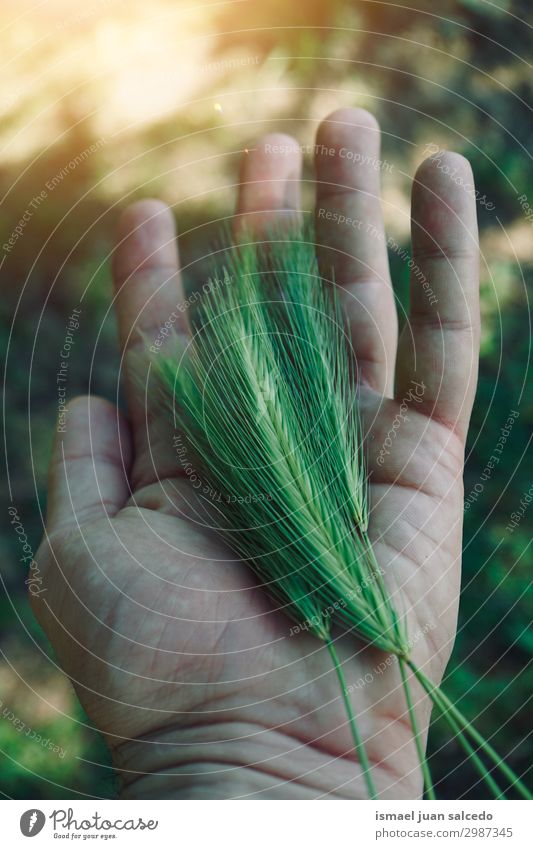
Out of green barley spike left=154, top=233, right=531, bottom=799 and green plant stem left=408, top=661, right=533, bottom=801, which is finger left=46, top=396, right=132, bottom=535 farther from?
green plant stem left=408, top=661, right=533, bottom=801

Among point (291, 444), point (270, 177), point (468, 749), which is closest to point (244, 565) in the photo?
point (291, 444)

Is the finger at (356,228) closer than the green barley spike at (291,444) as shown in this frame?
No

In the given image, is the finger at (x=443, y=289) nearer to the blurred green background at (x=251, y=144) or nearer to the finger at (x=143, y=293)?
the blurred green background at (x=251, y=144)

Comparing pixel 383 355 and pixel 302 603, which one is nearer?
pixel 302 603

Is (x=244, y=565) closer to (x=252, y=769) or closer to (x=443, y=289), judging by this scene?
(x=252, y=769)

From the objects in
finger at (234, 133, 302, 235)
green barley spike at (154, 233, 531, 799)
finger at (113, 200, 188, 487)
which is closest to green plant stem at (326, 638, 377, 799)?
green barley spike at (154, 233, 531, 799)

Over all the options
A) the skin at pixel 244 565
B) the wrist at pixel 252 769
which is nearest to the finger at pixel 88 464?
the skin at pixel 244 565

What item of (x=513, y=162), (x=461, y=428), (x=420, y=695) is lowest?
(x=420, y=695)
